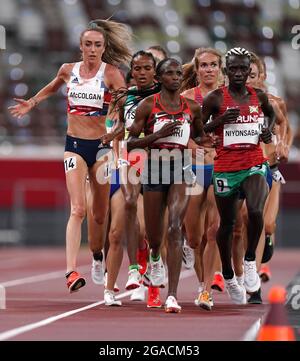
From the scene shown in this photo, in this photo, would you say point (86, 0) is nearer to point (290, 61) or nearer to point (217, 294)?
point (290, 61)

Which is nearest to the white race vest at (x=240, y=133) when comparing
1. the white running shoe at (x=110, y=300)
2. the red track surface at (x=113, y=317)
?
the red track surface at (x=113, y=317)

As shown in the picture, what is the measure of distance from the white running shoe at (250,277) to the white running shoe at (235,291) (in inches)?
6.8

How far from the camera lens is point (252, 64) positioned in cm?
1266

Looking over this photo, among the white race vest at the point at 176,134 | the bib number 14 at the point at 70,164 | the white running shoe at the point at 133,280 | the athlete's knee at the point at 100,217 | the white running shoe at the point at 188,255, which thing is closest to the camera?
the white race vest at the point at 176,134

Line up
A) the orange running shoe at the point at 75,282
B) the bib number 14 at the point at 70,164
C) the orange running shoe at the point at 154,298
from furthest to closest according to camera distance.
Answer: the bib number 14 at the point at 70,164 → the orange running shoe at the point at 75,282 → the orange running shoe at the point at 154,298

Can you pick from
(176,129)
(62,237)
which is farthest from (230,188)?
(62,237)

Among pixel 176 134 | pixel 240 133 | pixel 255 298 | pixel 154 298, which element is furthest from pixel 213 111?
pixel 255 298

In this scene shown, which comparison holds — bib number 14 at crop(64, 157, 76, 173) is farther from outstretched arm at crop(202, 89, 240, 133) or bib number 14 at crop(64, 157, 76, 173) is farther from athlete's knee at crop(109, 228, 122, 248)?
outstretched arm at crop(202, 89, 240, 133)

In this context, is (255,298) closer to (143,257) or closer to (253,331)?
(143,257)

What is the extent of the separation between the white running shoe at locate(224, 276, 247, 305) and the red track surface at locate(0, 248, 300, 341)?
12 cm

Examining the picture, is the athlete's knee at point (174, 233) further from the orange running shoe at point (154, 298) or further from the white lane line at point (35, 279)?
the white lane line at point (35, 279)

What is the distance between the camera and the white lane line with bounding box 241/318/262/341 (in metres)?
8.22

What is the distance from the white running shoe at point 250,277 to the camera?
1104cm

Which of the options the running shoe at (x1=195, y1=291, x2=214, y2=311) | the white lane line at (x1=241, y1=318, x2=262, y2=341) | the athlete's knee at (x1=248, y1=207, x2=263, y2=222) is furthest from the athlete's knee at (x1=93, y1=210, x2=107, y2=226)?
the white lane line at (x1=241, y1=318, x2=262, y2=341)
